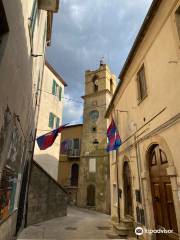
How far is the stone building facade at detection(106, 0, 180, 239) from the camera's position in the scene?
5.50 m

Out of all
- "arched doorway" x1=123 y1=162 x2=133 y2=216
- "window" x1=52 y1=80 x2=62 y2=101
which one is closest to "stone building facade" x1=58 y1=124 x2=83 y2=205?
"window" x1=52 y1=80 x2=62 y2=101

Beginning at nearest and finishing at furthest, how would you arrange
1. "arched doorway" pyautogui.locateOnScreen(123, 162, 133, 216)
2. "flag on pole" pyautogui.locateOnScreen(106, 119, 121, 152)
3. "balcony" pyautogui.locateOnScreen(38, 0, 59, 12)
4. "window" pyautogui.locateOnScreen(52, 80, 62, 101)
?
"balcony" pyautogui.locateOnScreen(38, 0, 59, 12) < "flag on pole" pyautogui.locateOnScreen(106, 119, 121, 152) < "arched doorway" pyautogui.locateOnScreen(123, 162, 133, 216) < "window" pyautogui.locateOnScreen(52, 80, 62, 101)

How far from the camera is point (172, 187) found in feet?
17.5

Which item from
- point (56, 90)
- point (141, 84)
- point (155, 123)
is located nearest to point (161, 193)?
point (155, 123)

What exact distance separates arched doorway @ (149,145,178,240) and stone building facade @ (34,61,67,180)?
11796 millimetres

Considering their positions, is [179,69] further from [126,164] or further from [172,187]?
[126,164]

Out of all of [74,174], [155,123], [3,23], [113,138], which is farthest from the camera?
[74,174]

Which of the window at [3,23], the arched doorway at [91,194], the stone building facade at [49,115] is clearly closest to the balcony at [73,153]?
the arched doorway at [91,194]

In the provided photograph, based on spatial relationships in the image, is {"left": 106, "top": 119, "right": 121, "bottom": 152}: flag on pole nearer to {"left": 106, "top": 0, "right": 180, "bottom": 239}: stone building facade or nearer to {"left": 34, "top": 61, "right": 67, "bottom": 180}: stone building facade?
{"left": 106, "top": 0, "right": 180, "bottom": 239}: stone building facade

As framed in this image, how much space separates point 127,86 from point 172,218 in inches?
257

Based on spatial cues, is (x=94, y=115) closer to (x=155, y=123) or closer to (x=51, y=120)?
(x=51, y=120)

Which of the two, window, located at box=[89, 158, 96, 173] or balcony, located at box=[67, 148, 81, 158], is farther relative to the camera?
balcony, located at box=[67, 148, 81, 158]

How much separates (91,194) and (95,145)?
5840mm

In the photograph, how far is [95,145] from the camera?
24.0 meters
